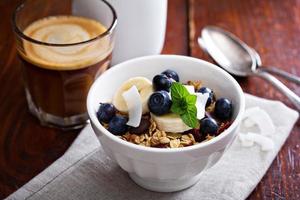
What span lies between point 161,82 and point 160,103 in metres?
0.06

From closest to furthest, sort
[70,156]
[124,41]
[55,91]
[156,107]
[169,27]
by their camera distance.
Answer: [156,107], [70,156], [55,91], [124,41], [169,27]

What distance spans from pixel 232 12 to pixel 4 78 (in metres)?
0.61

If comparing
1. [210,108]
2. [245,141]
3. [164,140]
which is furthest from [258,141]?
[164,140]

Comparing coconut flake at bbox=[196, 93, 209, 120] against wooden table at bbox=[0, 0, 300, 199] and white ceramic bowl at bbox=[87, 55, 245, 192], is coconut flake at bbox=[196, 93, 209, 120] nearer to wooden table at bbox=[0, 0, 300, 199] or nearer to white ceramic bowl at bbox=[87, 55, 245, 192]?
white ceramic bowl at bbox=[87, 55, 245, 192]

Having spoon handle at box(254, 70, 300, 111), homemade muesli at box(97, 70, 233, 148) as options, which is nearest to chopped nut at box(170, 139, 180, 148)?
homemade muesli at box(97, 70, 233, 148)

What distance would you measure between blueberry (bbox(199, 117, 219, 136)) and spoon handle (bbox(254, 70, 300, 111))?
0.31m

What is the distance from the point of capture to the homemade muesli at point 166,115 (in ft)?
3.01

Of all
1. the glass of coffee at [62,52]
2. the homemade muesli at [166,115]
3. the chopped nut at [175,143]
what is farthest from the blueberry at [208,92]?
the glass of coffee at [62,52]

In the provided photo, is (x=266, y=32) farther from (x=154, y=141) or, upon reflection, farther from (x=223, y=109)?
(x=154, y=141)

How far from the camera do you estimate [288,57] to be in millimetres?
1345

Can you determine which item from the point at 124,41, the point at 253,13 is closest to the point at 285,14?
the point at 253,13

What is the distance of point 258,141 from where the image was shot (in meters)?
1.08

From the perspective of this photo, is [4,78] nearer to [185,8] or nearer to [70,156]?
[70,156]

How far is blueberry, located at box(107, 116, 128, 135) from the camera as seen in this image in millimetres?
933
